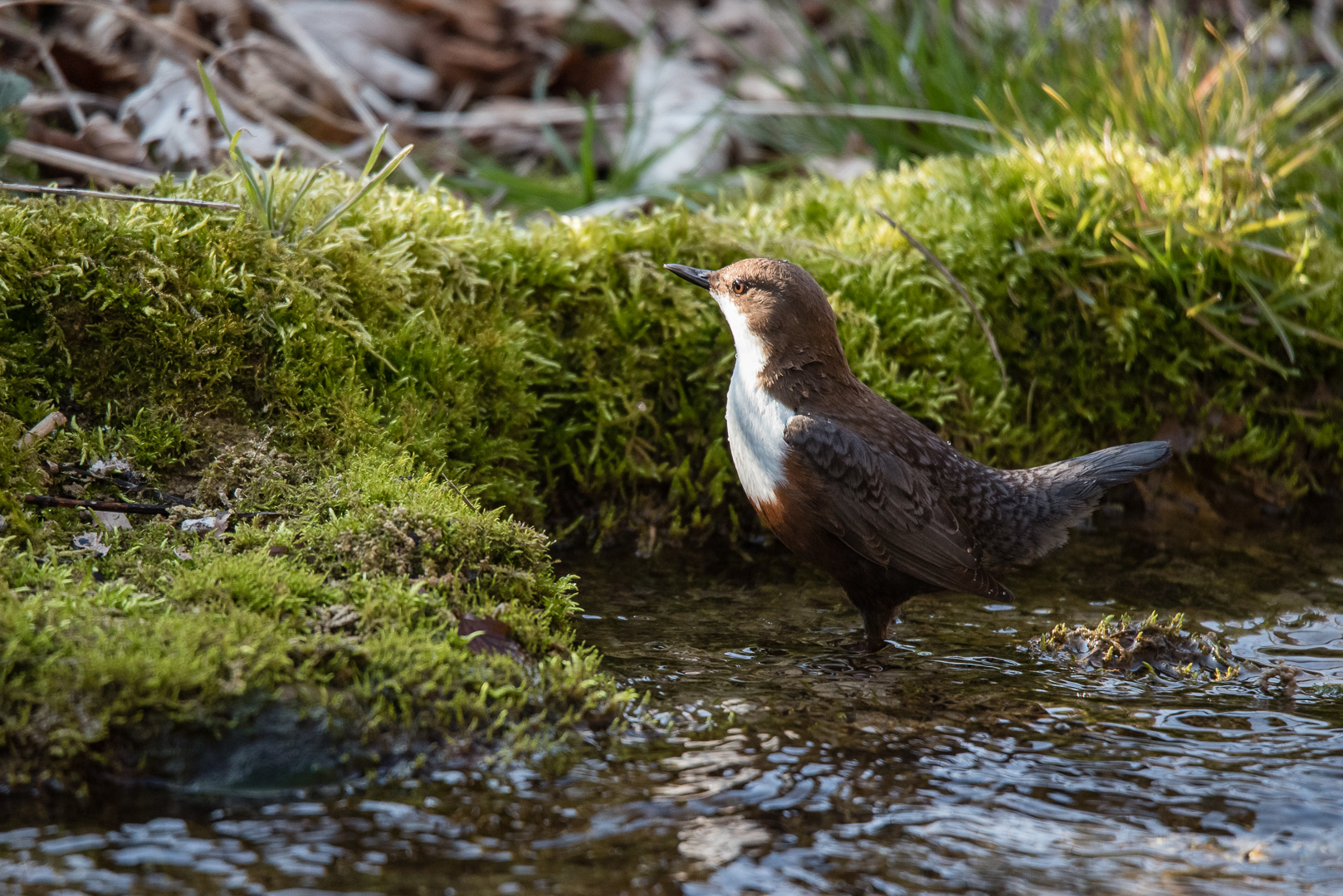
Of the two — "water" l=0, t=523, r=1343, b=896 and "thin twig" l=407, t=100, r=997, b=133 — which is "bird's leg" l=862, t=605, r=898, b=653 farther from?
"thin twig" l=407, t=100, r=997, b=133

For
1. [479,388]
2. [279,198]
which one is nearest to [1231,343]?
[479,388]

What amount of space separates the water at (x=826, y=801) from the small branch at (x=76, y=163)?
254cm

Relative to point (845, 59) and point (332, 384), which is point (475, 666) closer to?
point (332, 384)

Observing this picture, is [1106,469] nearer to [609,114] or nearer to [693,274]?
[693,274]

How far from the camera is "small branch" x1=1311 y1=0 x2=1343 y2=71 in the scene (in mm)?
8219

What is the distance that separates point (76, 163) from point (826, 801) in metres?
3.87

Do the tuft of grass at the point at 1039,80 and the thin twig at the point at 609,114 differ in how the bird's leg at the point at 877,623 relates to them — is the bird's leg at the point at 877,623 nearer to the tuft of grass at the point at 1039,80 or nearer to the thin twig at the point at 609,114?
the tuft of grass at the point at 1039,80

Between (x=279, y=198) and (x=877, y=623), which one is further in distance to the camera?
(x=279, y=198)

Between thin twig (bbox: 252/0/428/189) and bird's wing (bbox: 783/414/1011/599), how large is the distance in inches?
118

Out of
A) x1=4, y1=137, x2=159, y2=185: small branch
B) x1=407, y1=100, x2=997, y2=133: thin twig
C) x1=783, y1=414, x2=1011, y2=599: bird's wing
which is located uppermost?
x1=407, y1=100, x2=997, y2=133: thin twig

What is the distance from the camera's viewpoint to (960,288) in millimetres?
4770

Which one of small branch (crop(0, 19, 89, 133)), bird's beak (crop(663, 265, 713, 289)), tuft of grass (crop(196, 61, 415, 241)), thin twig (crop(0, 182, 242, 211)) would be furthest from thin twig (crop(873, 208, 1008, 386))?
small branch (crop(0, 19, 89, 133))

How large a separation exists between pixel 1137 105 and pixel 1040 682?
3.77 meters

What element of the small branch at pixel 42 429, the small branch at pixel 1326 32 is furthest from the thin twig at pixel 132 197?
the small branch at pixel 1326 32
